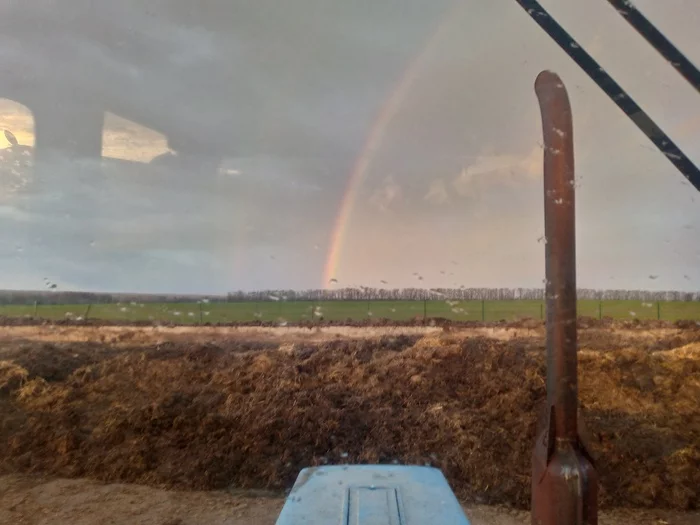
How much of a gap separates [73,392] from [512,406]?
5.04 metres

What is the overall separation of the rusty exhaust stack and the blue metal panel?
1.86 ft

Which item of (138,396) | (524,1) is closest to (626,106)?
(524,1)

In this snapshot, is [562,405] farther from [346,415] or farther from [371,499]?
[346,415]

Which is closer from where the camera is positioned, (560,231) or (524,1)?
(560,231)

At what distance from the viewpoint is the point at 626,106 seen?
Answer: 15.2 feet

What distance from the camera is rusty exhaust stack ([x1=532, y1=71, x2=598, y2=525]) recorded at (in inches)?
118

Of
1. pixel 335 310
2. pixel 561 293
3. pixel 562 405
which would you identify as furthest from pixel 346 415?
pixel 561 293

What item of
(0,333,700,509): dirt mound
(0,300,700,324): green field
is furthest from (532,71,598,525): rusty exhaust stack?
(0,300,700,324): green field

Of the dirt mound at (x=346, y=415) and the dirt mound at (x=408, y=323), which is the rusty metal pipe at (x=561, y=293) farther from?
the dirt mound at (x=408, y=323)

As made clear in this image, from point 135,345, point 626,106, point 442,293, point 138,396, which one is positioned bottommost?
point 138,396

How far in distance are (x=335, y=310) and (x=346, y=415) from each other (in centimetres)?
199

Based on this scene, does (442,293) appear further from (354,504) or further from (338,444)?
(354,504)

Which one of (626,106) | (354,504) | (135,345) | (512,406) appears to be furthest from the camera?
(135,345)

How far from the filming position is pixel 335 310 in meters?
8.29
